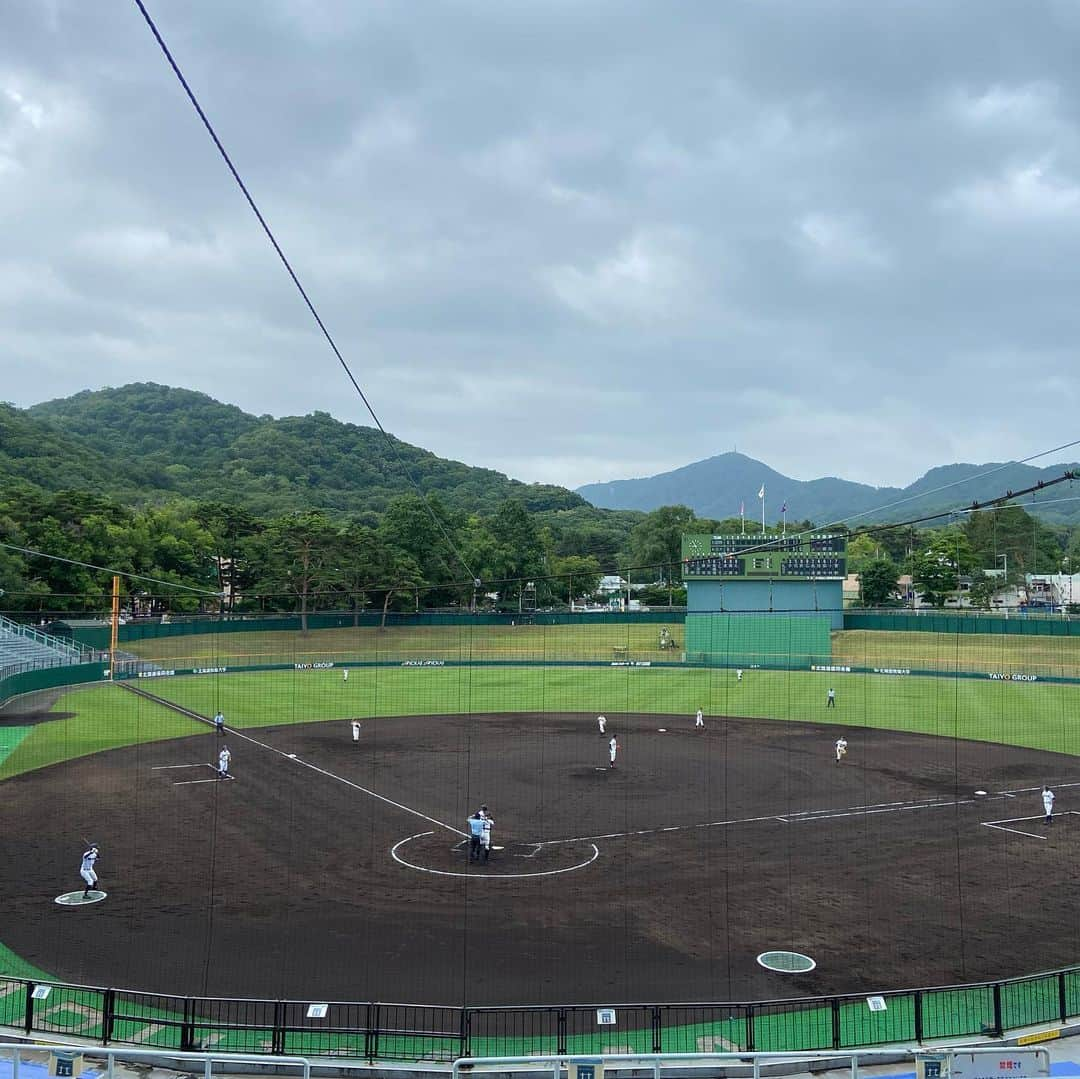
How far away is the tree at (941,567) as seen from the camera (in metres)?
96.8

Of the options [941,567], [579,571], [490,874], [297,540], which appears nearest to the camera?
[490,874]

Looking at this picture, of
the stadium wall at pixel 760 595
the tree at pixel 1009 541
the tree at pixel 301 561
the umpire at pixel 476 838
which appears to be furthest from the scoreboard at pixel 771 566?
the umpire at pixel 476 838

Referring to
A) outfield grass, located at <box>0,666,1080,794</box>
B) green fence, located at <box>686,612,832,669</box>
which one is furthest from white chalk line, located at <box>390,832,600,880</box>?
green fence, located at <box>686,612,832,669</box>

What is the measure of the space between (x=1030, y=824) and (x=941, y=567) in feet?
252

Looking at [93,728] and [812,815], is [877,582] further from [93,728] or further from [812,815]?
[93,728]

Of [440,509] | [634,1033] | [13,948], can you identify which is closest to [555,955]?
[634,1033]

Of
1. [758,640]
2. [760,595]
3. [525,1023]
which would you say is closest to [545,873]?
[525,1023]

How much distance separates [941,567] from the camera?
319 feet

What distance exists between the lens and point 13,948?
16969 millimetres

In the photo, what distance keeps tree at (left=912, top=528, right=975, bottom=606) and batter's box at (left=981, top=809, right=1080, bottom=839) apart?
73.6 metres

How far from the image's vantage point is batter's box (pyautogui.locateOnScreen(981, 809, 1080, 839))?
25.0 meters

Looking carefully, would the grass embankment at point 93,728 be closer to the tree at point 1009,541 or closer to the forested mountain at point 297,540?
the forested mountain at point 297,540

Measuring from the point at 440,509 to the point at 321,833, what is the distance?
81.5 meters

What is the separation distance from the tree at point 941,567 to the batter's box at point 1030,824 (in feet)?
242
